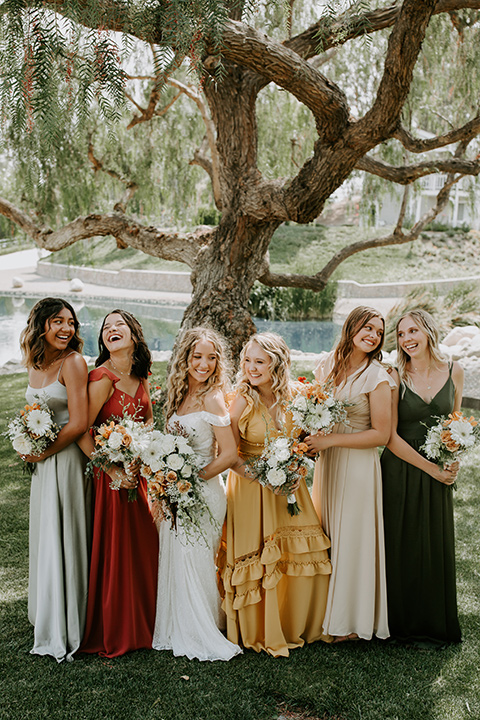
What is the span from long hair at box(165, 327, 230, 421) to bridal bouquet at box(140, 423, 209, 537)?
12.8 inches

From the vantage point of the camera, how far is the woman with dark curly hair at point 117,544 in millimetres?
3303

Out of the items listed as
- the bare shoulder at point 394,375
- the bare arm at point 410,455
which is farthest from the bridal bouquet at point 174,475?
the bare shoulder at point 394,375

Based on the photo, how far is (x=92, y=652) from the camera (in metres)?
3.30

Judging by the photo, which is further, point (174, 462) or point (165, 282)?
point (165, 282)

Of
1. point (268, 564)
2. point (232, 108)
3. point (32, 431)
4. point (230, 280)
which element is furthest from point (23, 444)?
point (232, 108)

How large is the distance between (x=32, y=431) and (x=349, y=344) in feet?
5.84

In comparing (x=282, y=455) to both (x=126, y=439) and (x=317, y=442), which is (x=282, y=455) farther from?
(x=126, y=439)

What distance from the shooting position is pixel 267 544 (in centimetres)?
329

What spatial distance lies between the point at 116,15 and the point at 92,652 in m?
3.20

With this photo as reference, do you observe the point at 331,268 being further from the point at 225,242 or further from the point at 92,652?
the point at 92,652

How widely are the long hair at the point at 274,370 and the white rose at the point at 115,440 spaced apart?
0.71 m

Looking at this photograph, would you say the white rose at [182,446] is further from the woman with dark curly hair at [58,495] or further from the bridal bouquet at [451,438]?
the bridal bouquet at [451,438]

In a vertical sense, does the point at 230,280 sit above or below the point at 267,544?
above

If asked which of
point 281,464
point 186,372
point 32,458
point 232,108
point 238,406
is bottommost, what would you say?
point 32,458
